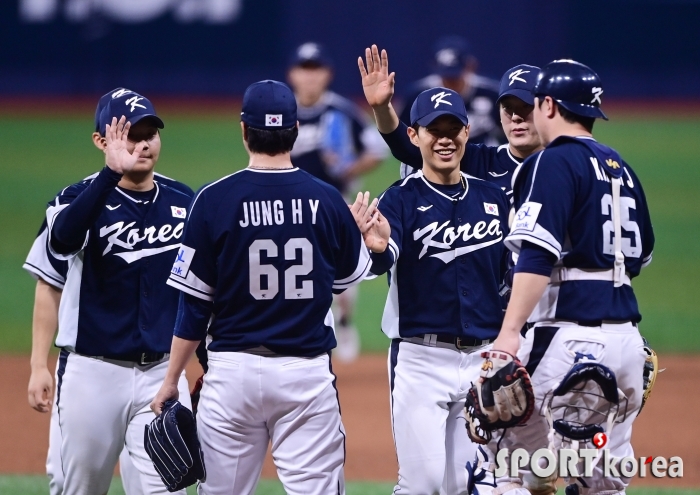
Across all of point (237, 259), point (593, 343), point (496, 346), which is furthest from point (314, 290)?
point (593, 343)

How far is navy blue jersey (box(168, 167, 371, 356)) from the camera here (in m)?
4.03

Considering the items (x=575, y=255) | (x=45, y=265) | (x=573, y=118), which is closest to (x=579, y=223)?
(x=575, y=255)

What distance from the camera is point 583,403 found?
3975 millimetres

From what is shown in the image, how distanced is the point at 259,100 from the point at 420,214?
109 centimetres

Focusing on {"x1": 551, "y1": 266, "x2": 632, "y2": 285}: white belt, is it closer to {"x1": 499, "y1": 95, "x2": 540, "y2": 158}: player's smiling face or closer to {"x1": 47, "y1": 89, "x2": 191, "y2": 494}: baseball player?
{"x1": 499, "y1": 95, "x2": 540, "y2": 158}: player's smiling face

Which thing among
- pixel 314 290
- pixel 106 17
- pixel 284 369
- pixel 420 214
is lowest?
pixel 284 369

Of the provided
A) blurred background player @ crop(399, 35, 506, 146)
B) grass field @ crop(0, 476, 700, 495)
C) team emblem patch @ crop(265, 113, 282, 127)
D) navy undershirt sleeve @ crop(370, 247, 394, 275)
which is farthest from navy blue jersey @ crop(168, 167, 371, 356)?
blurred background player @ crop(399, 35, 506, 146)

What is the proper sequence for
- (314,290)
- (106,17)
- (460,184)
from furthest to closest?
(106,17) → (460,184) → (314,290)

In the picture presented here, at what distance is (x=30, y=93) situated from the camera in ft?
78.6

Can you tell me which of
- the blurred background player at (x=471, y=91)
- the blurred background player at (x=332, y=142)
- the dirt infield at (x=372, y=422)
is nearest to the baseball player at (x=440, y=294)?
the dirt infield at (x=372, y=422)

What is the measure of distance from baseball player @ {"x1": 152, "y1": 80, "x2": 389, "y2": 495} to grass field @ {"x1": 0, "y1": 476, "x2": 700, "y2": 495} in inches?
85.7

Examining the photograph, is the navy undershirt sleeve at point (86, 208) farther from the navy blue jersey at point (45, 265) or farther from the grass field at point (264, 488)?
the grass field at point (264, 488)

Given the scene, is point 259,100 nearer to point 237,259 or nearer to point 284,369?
point 237,259

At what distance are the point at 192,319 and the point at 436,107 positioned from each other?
5.20 ft
